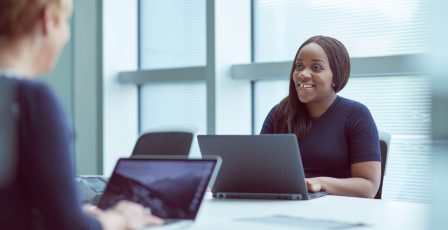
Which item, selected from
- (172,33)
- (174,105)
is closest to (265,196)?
(174,105)

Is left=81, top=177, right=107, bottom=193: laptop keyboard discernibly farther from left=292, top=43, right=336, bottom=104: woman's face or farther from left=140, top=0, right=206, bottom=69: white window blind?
left=140, top=0, right=206, bottom=69: white window blind

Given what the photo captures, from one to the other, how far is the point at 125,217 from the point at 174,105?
3392 millimetres

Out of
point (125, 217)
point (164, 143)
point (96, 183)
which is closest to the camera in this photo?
point (125, 217)

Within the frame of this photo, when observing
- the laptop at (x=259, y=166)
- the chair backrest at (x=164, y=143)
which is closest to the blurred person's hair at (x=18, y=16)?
the laptop at (x=259, y=166)

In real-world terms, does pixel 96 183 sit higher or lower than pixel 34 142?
lower

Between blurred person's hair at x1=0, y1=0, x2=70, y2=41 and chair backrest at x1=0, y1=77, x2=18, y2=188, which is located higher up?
blurred person's hair at x1=0, y1=0, x2=70, y2=41

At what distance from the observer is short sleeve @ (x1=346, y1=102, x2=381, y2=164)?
2.44 metres

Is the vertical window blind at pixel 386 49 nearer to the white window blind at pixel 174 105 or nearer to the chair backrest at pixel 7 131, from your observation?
the white window blind at pixel 174 105

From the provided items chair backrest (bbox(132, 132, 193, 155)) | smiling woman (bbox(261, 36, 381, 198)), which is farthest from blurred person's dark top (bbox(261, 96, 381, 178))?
chair backrest (bbox(132, 132, 193, 155))

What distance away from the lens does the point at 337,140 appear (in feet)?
8.39

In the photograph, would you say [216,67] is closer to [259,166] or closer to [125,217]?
[259,166]

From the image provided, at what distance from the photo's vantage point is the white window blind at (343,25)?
3.42 m

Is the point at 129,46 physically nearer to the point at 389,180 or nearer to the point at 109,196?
the point at 389,180

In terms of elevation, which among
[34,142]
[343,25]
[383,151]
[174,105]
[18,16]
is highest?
[343,25]
